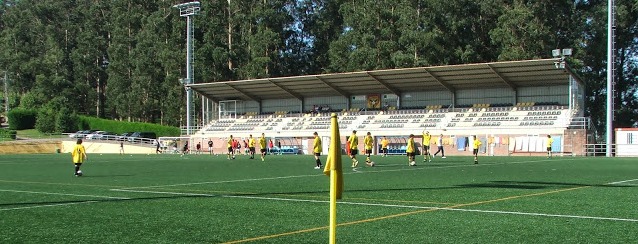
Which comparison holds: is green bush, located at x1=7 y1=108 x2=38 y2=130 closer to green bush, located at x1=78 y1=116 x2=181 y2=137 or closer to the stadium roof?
green bush, located at x1=78 y1=116 x2=181 y2=137

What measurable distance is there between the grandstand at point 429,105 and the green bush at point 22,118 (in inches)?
1406

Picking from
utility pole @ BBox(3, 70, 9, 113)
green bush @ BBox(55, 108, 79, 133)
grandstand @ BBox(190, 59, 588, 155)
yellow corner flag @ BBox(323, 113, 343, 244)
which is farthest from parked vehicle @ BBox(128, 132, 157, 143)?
yellow corner flag @ BBox(323, 113, 343, 244)

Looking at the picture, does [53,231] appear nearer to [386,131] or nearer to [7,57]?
[386,131]

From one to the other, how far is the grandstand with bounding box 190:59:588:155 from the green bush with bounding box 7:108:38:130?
117 ft

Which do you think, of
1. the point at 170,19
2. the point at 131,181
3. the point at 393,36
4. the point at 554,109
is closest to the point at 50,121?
the point at 170,19

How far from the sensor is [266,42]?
75.5 m

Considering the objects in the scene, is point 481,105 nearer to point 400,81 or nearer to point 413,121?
point 413,121

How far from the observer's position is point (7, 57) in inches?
4264

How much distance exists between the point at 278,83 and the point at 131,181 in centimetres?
4268

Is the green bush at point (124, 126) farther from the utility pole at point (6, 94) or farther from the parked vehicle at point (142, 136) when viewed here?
the utility pole at point (6, 94)

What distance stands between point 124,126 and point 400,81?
42.9 metres

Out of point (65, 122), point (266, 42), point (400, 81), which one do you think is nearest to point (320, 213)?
point (400, 81)

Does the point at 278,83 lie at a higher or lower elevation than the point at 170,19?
lower

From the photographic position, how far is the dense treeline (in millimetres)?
65000
